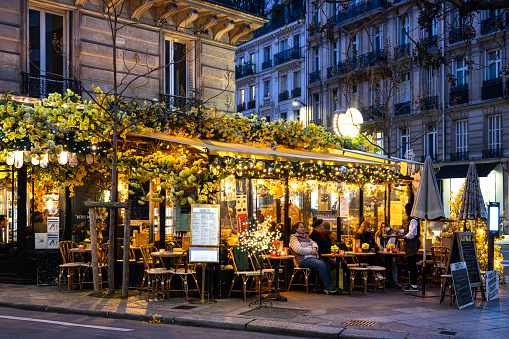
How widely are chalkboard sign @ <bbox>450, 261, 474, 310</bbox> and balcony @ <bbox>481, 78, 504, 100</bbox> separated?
22.5m

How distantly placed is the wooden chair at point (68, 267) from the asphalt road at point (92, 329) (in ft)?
8.01

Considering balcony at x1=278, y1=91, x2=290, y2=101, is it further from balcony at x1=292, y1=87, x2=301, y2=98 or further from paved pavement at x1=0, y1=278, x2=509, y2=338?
paved pavement at x1=0, y1=278, x2=509, y2=338

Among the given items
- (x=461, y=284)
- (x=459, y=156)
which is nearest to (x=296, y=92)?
(x=459, y=156)

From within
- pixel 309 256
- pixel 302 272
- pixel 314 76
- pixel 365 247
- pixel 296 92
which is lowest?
pixel 302 272

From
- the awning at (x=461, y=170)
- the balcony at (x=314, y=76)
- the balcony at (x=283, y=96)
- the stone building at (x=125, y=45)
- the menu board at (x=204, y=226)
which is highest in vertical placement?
the balcony at (x=314, y=76)

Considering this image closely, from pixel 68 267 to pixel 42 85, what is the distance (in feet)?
16.8

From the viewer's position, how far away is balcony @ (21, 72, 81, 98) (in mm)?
14320

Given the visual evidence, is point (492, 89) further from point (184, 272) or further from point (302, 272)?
point (184, 272)

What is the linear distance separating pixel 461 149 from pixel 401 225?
62.6ft

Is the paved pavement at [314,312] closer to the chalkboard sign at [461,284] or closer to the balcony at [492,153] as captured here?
the chalkboard sign at [461,284]

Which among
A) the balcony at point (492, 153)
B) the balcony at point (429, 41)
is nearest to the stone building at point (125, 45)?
the balcony at point (429, 41)

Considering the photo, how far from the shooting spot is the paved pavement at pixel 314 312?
818 cm

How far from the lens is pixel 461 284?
10133mm

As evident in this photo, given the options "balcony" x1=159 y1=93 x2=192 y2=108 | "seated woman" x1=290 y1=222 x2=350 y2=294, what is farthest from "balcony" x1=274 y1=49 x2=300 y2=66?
"seated woman" x1=290 y1=222 x2=350 y2=294
